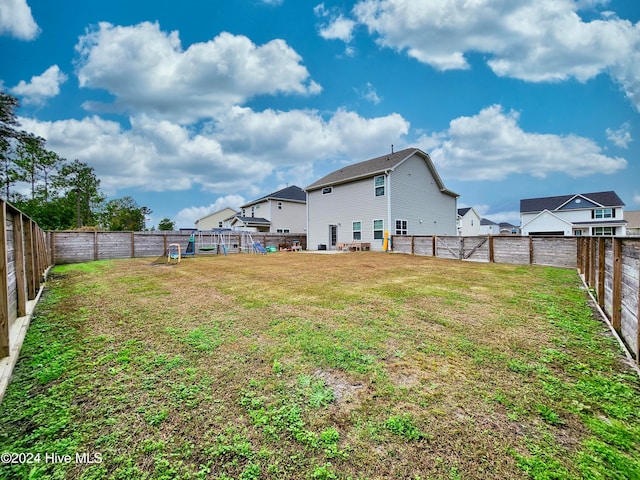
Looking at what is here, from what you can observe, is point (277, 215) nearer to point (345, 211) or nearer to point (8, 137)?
point (345, 211)

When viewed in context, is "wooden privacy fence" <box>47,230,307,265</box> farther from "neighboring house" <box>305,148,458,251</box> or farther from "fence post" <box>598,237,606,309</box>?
"fence post" <box>598,237,606,309</box>

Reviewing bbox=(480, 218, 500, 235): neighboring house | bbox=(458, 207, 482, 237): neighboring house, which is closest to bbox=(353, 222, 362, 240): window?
bbox=(458, 207, 482, 237): neighboring house

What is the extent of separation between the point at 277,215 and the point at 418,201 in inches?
604

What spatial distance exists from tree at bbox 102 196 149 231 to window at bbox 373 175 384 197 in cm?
3662

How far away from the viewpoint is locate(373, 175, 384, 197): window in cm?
1814

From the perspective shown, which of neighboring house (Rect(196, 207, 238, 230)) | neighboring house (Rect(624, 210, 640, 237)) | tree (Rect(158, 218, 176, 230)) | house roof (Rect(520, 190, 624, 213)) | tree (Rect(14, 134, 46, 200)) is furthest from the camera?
tree (Rect(158, 218, 176, 230))

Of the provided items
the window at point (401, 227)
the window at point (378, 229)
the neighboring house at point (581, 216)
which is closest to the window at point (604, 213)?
the neighboring house at point (581, 216)

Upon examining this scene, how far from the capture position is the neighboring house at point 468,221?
40.0 meters

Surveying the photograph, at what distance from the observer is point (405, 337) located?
3676 mm

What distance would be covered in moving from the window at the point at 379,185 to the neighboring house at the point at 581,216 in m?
24.3

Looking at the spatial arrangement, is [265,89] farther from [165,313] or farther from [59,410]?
[59,410]

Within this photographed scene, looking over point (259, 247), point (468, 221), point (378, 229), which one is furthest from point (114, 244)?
point (468, 221)

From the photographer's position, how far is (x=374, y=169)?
61.1 ft

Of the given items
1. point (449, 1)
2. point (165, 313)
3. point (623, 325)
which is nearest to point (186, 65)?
point (449, 1)
